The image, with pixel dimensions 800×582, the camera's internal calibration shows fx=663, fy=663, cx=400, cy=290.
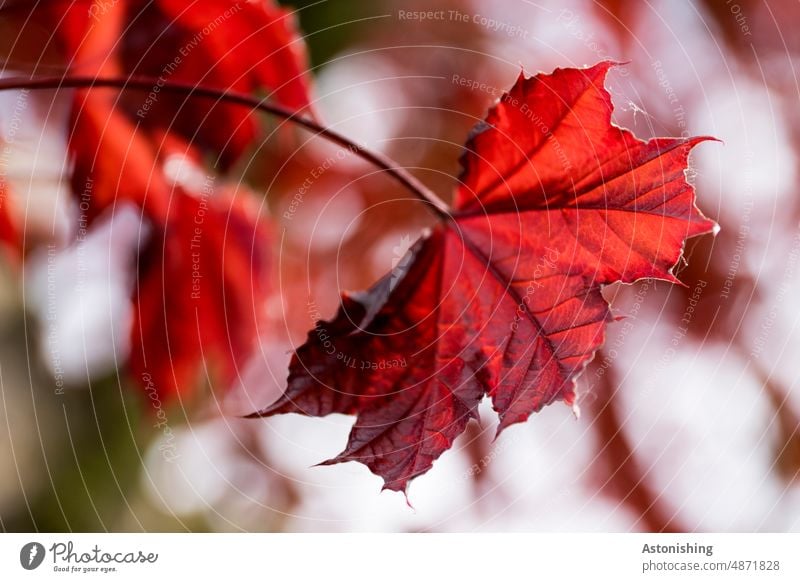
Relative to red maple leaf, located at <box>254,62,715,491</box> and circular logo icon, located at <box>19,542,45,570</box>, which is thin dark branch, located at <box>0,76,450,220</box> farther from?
circular logo icon, located at <box>19,542,45,570</box>

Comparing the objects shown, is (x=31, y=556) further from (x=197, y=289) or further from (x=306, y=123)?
(x=306, y=123)

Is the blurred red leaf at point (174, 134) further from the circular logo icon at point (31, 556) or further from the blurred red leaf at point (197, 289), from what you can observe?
the circular logo icon at point (31, 556)

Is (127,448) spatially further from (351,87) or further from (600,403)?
(600,403)

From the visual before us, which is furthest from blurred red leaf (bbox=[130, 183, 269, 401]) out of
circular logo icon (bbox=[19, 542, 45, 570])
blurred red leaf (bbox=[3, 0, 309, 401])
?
circular logo icon (bbox=[19, 542, 45, 570])

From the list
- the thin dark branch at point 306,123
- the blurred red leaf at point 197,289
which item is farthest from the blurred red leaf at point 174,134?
the thin dark branch at point 306,123

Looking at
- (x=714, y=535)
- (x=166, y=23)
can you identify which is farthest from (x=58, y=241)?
(x=714, y=535)

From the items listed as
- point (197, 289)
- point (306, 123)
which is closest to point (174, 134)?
point (197, 289)

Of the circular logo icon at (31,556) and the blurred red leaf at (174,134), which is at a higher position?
the blurred red leaf at (174,134)
